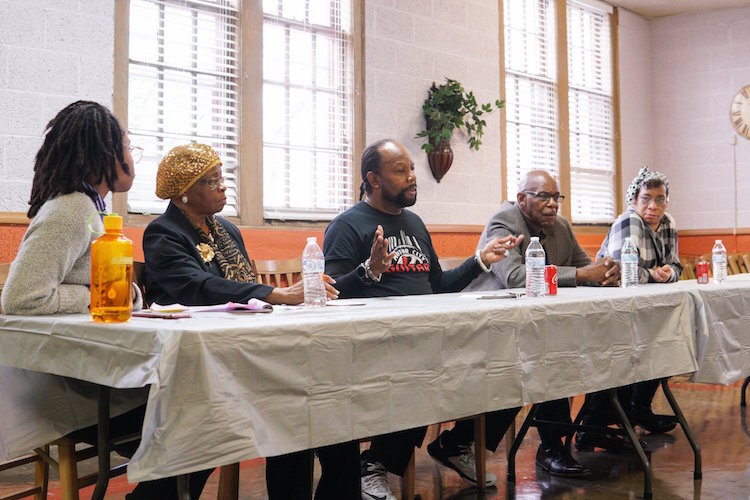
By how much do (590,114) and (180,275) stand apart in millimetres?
5954

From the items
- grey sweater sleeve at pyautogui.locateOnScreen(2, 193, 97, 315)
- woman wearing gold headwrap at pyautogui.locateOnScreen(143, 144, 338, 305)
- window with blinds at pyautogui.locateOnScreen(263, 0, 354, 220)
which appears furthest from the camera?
window with blinds at pyautogui.locateOnScreen(263, 0, 354, 220)

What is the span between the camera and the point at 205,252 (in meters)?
2.44

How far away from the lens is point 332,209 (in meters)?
5.10

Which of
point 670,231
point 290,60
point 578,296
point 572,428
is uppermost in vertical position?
point 290,60

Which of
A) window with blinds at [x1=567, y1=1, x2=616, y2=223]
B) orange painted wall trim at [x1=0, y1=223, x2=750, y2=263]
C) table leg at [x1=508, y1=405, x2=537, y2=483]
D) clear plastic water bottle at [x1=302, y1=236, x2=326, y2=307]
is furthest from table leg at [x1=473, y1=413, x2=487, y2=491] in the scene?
window with blinds at [x1=567, y1=1, x2=616, y2=223]

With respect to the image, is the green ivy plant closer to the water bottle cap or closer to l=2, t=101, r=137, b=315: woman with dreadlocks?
l=2, t=101, r=137, b=315: woman with dreadlocks

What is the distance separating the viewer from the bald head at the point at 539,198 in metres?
3.24

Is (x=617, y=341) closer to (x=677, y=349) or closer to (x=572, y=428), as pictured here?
(x=677, y=349)

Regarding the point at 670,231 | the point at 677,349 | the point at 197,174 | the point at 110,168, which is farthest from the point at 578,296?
the point at 670,231

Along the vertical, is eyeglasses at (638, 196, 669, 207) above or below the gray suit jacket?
above

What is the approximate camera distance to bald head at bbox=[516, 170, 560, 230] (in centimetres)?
324

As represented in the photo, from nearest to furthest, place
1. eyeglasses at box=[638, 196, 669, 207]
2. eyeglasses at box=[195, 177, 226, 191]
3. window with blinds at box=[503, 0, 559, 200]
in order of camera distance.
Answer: eyeglasses at box=[195, 177, 226, 191], eyeglasses at box=[638, 196, 669, 207], window with blinds at box=[503, 0, 559, 200]

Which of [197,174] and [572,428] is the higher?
[197,174]

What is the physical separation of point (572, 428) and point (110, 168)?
1.79m
